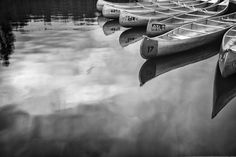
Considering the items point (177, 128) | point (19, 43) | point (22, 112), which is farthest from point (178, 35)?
point (19, 43)

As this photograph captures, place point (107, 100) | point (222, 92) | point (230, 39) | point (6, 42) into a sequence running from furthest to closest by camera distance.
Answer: point (6, 42)
point (230, 39)
point (222, 92)
point (107, 100)

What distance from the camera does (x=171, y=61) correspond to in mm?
11906

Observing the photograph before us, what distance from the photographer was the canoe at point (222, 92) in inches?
332

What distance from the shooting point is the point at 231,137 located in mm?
6711

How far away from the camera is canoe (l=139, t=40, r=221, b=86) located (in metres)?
11.0

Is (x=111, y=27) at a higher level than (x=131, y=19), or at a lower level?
lower

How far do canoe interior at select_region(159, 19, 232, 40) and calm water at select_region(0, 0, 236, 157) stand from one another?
1076 millimetres

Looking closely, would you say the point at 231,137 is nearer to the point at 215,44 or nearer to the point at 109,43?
the point at 215,44

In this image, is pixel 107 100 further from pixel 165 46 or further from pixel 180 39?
pixel 180 39

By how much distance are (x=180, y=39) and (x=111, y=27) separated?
28.3 feet

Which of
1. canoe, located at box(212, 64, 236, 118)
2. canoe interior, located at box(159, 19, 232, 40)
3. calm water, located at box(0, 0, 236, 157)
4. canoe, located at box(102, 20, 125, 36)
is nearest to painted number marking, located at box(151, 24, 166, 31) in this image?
canoe interior, located at box(159, 19, 232, 40)

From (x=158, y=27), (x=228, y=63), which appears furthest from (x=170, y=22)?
(x=228, y=63)

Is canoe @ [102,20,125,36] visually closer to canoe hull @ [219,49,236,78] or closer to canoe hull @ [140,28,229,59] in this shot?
canoe hull @ [140,28,229,59]

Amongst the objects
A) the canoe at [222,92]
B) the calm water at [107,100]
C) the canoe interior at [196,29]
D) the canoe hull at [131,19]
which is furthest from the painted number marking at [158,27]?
the canoe at [222,92]
